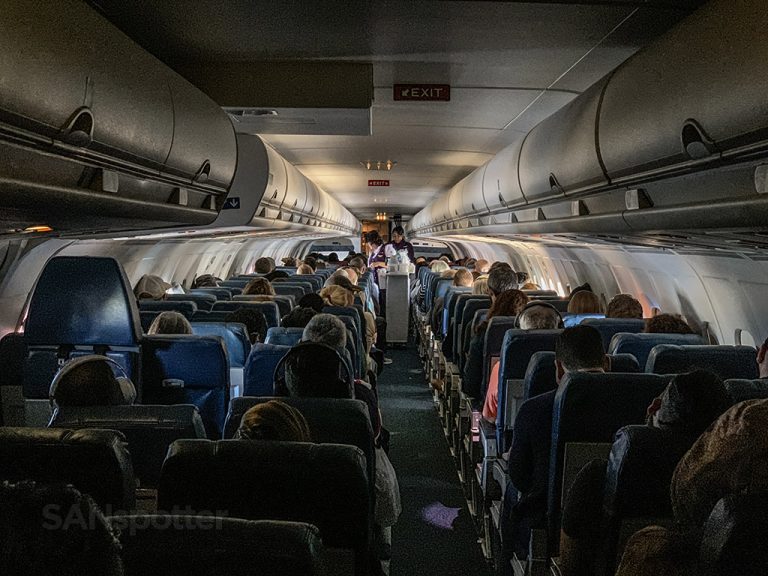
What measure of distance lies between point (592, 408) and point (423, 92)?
2621mm

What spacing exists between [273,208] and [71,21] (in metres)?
6.00

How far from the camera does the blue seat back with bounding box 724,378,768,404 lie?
3.60 m

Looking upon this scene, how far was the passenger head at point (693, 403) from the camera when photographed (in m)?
2.77

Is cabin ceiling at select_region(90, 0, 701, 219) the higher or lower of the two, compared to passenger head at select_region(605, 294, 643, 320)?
higher

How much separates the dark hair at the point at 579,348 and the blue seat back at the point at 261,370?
5.82 ft

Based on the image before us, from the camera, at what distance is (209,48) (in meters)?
4.14

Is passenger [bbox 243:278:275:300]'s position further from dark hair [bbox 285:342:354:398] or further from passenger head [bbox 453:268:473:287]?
dark hair [bbox 285:342:354:398]

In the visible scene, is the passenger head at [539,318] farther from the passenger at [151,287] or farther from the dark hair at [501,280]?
the passenger at [151,287]

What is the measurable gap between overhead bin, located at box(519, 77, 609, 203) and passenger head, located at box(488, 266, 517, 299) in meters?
1.90

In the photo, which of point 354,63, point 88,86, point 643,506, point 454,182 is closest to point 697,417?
point 643,506

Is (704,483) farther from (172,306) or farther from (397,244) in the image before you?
(397,244)

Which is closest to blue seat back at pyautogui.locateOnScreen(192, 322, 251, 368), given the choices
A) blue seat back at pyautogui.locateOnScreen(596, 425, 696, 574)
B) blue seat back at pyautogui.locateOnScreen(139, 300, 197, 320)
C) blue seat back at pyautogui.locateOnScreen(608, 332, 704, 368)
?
blue seat back at pyautogui.locateOnScreen(139, 300, 197, 320)

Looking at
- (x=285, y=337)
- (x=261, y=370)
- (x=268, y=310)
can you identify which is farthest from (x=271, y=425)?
(x=268, y=310)

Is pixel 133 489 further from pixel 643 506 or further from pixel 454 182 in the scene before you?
pixel 454 182
